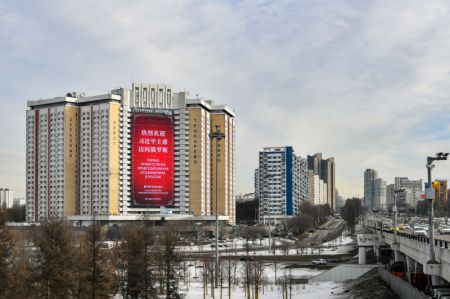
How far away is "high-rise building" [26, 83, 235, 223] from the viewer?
6742 inches

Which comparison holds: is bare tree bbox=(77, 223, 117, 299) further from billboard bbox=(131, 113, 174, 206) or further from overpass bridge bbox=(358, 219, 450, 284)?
billboard bbox=(131, 113, 174, 206)

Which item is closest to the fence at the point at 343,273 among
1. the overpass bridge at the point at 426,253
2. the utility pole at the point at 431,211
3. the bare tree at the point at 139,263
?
the overpass bridge at the point at 426,253

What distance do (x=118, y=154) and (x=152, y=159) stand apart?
10318mm

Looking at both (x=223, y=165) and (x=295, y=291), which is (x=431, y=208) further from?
(x=223, y=165)

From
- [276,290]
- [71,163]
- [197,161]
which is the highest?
[197,161]

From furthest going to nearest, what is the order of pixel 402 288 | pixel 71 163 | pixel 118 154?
1. pixel 71 163
2. pixel 118 154
3. pixel 402 288

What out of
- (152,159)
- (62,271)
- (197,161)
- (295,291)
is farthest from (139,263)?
(197,161)

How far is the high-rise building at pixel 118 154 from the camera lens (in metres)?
171

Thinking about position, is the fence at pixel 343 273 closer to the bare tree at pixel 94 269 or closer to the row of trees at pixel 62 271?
the row of trees at pixel 62 271

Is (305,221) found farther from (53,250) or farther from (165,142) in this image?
(53,250)

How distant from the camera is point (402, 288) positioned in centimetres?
4494

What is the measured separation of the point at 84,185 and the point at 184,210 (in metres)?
31.3

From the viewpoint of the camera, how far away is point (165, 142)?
17438cm

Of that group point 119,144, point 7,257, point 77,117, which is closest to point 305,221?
point 119,144
